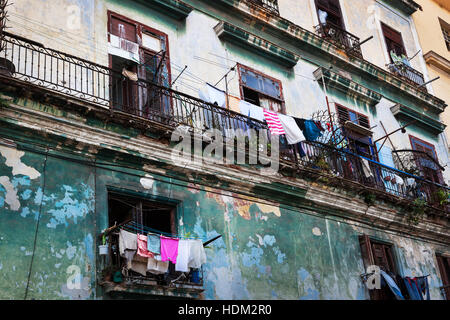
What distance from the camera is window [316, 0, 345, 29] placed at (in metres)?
15.3

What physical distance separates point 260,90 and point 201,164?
3.08m

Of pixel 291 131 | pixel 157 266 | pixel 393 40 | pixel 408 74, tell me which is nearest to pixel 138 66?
pixel 291 131

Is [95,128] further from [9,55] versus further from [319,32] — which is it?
[319,32]

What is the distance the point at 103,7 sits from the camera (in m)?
10.3

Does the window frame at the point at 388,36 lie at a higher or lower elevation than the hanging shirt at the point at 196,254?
higher

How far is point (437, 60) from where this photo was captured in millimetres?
18609

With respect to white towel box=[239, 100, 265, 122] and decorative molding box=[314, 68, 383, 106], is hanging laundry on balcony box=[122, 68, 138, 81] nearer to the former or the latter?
white towel box=[239, 100, 265, 122]

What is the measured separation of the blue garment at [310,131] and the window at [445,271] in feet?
15.3

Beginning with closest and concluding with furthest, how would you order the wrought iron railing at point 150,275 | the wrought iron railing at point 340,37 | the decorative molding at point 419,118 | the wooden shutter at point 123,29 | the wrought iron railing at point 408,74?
1. the wrought iron railing at point 150,275
2. the wooden shutter at point 123,29
3. the wrought iron railing at point 340,37
4. the decorative molding at point 419,118
5. the wrought iron railing at point 408,74

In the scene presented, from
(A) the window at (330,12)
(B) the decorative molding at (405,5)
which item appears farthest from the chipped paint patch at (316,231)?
(B) the decorative molding at (405,5)

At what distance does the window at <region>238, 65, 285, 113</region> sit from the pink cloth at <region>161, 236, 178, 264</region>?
4.23 metres

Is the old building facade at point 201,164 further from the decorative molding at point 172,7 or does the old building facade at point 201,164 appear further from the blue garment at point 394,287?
the blue garment at point 394,287

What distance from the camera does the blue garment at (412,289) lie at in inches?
448

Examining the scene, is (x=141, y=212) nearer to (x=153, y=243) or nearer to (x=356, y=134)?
(x=153, y=243)
